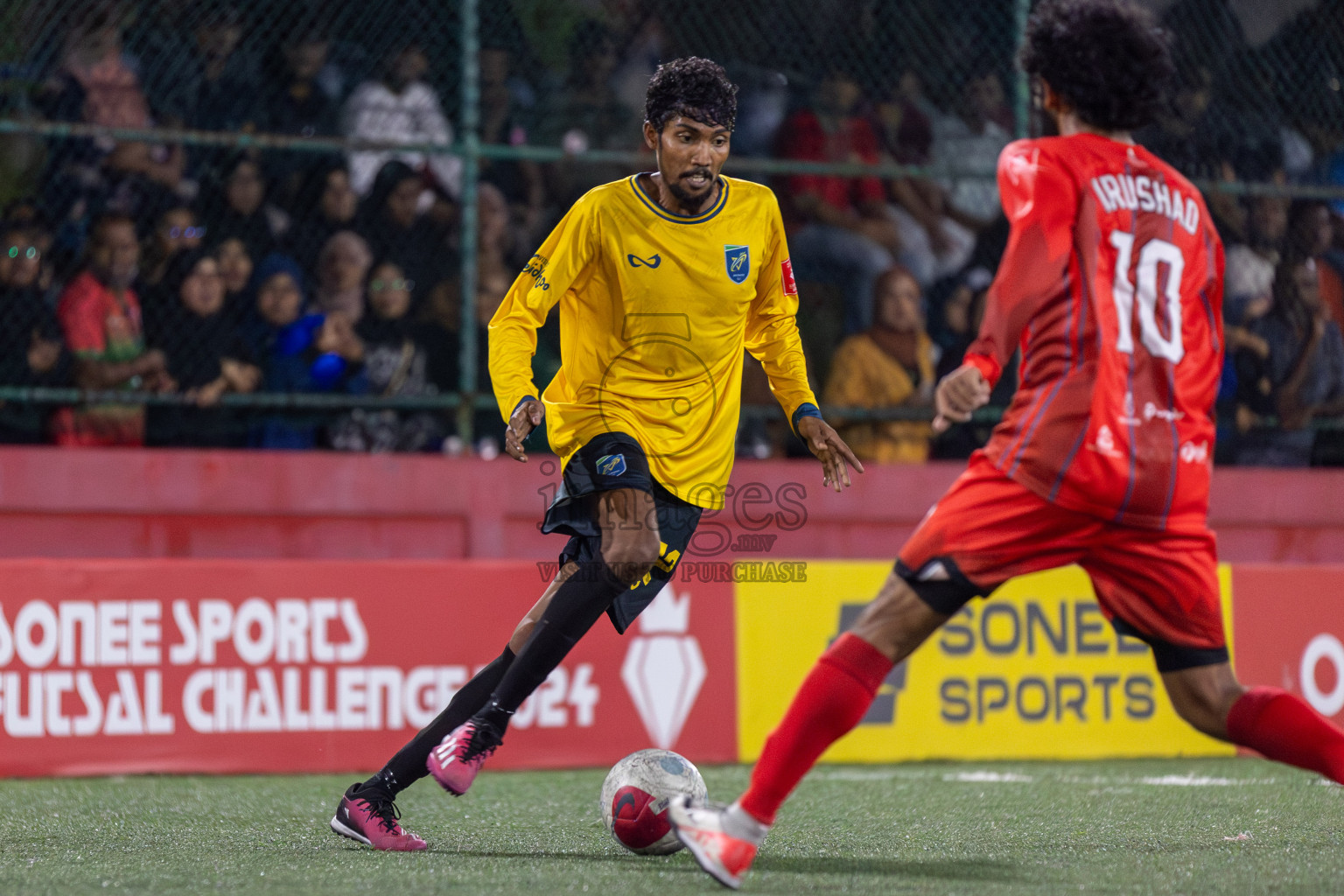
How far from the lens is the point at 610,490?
171 inches

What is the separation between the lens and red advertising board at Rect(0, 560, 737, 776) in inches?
261

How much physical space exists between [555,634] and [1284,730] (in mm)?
1843

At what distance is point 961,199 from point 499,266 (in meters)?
2.64

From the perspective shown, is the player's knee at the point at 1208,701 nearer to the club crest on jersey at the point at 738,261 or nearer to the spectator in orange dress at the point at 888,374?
the club crest on jersey at the point at 738,261

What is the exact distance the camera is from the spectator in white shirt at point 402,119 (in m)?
8.34

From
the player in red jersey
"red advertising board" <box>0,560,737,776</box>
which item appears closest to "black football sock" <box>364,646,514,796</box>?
the player in red jersey

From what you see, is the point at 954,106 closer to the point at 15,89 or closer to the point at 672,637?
the point at 672,637

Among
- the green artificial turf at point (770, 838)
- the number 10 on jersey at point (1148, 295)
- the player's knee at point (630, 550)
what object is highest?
the number 10 on jersey at point (1148, 295)

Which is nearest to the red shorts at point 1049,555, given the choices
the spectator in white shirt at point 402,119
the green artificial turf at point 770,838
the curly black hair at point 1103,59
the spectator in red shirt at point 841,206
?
the green artificial turf at point 770,838

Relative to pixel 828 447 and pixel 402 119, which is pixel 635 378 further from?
pixel 402 119

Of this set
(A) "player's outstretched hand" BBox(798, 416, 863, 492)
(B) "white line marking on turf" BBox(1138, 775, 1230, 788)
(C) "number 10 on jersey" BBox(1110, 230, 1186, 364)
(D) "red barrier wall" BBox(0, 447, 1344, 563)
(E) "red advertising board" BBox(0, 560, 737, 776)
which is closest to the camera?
(C) "number 10 on jersey" BBox(1110, 230, 1186, 364)

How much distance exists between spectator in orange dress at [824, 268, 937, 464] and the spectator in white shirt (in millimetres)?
A: 2293

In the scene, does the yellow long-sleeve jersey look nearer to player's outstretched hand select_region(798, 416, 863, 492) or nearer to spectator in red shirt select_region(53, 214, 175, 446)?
player's outstretched hand select_region(798, 416, 863, 492)

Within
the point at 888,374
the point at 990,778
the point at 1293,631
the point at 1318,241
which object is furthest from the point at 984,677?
the point at 1318,241
